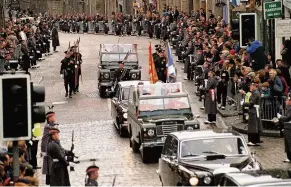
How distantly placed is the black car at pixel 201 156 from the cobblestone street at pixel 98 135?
1.71m

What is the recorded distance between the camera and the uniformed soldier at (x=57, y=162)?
1944cm

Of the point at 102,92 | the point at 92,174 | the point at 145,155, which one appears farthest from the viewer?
the point at 102,92

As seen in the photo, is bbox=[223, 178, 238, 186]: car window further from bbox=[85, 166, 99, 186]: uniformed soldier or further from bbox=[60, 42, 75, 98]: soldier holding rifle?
bbox=[60, 42, 75, 98]: soldier holding rifle

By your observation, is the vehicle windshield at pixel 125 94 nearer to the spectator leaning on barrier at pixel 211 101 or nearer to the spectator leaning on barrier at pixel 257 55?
the spectator leaning on barrier at pixel 211 101

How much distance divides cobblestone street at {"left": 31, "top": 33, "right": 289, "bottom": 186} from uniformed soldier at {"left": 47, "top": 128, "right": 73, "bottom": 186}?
1587 mm


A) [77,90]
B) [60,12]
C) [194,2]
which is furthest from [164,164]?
[60,12]

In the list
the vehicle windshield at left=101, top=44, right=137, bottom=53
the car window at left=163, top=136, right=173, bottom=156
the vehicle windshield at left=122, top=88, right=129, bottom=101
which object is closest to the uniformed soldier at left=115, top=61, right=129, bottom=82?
the vehicle windshield at left=101, top=44, right=137, bottom=53

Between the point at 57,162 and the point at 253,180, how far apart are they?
613 centimetres

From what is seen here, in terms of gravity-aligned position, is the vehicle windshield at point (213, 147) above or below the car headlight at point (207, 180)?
above

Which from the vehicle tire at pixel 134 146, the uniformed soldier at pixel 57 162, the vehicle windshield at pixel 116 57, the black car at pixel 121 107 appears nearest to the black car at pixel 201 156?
the uniformed soldier at pixel 57 162

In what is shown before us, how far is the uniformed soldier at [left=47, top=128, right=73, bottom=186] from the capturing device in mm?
19438

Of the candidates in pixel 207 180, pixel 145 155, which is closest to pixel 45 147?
pixel 145 155

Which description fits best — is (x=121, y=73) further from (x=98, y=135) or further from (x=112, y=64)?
(x=98, y=135)

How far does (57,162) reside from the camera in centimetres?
1961
